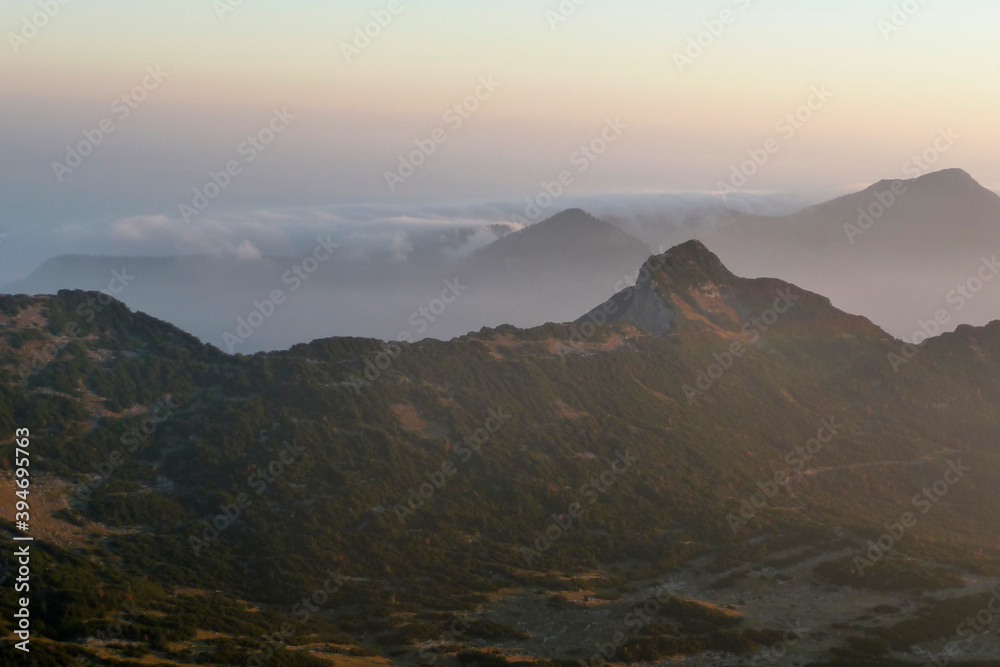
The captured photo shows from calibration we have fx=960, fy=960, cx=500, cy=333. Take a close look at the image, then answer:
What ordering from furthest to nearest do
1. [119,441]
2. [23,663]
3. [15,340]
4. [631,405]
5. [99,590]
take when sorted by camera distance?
[631,405]
[15,340]
[119,441]
[99,590]
[23,663]

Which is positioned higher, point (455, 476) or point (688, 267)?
point (688, 267)

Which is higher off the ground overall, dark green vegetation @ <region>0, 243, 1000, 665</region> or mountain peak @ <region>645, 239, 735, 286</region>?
mountain peak @ <region>645, 239, 735, 286</region>

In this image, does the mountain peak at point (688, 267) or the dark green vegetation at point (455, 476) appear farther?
the mountain peak at point (688, 267)

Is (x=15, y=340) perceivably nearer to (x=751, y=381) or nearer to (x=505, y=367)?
(x=505, y=367)

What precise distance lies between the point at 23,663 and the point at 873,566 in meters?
68.9

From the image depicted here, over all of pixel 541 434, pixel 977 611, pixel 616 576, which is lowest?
pixel 977 611

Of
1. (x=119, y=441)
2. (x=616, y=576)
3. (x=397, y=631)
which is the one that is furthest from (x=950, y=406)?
(x=119, y=441)

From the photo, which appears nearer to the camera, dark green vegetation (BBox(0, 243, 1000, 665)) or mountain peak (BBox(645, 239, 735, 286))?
dark green vegetation (BBox(0, 243, 1000, 665))

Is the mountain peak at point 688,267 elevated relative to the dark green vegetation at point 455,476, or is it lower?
elevated

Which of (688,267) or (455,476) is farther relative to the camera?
(688,267)

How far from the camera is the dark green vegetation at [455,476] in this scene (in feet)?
245

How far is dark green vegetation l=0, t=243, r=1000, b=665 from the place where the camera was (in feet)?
245

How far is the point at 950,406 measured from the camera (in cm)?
13225

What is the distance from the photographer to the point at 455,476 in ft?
340
